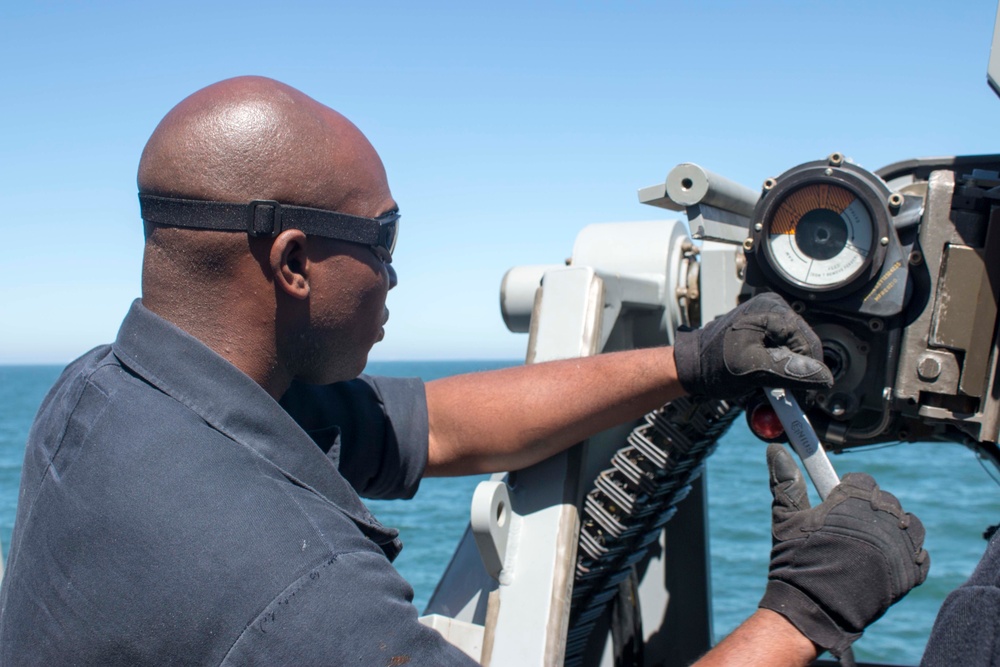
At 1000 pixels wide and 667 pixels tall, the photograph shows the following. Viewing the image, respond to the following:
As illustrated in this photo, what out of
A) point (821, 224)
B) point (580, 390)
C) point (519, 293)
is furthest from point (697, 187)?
point (519, 293)

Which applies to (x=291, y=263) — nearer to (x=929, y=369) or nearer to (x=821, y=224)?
(x=821, y=224)

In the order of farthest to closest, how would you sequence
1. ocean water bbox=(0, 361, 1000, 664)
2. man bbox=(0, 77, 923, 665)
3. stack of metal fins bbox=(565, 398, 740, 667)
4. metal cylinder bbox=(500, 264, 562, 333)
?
ocean water bbox=(0, 361, 1000, 664) → metal cylinder bbox=(500, 264, 562, 333) → stack of metal fins bbox=(565, 398, 740, 667) → man bbox=(0, 77, 923, 665)

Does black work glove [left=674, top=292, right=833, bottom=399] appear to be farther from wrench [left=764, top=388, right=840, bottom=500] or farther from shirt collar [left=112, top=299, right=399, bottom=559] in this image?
shirt collar [left=112, top=299, right=399, bottom=559]

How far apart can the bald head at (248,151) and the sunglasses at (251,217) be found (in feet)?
0.06

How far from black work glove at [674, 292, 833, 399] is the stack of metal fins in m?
0.41

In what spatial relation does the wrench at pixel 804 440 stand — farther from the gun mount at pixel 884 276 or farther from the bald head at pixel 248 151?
the bald head at pixel 248 151

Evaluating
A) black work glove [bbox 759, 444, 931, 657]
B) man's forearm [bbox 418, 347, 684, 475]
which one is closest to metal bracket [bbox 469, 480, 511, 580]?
man's forearm [bbox 418, 347, 684, 475]

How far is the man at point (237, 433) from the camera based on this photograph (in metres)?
1.52

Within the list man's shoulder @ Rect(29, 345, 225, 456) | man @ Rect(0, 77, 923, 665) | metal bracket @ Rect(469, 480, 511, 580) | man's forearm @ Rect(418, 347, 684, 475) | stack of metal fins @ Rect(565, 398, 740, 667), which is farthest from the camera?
stack of metal fins @ Rect(565, 398, 740, 667)

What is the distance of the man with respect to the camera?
1522mm

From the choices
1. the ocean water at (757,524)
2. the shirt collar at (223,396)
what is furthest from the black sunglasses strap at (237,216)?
the ocean water at (757,524)

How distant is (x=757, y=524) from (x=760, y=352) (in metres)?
22.8

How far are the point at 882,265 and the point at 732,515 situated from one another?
2438 centimetres

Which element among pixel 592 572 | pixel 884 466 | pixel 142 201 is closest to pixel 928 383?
pixel 592 572
